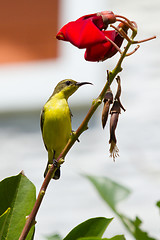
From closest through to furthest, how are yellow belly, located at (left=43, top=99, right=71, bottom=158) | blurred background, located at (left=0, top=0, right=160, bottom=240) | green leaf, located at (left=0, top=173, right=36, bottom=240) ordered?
green leaf, located at (left=0, top=173, right=36, bottom=240)
yellow belly, located at (left=43, top=99, right=71, bottom=158)
blurred background, located at (left=0, top=0, right=160, bottom=240)

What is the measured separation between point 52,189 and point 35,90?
0.91 metres

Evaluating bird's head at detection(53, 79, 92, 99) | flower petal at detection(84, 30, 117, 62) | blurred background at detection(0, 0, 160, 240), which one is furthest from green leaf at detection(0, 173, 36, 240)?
blurred background at detection(0, 0, 160, 240)

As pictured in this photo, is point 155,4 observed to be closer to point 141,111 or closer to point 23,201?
point 141,111

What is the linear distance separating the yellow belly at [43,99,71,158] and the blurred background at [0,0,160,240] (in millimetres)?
2855

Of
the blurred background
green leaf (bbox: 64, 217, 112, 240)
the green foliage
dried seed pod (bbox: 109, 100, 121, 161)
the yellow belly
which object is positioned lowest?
the blurred background

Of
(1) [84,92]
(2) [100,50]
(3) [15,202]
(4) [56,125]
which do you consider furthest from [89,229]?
(1) [84,92]

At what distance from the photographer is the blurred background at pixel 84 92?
199 inches

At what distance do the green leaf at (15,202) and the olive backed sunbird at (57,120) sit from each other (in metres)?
0.88

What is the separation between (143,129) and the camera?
5.15m

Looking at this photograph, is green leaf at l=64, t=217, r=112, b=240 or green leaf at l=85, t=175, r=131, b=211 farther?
green leaf at l=85, t=175, r=131, b=211

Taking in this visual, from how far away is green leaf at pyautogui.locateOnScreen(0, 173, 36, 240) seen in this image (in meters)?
0.97

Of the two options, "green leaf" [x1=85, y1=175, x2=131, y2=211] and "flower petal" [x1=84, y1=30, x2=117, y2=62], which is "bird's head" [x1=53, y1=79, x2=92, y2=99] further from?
"flower petal" [x1=84, y1=30, x2=117, y2=62]

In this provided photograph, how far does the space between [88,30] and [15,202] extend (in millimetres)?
312

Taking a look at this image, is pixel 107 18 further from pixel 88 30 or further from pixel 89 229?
pixel 89 229
